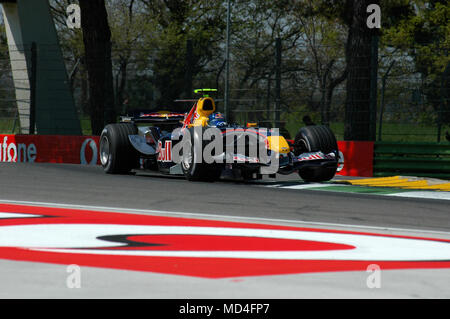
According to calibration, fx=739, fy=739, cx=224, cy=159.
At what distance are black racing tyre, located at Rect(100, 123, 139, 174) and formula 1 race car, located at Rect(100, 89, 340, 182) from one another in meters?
0.22

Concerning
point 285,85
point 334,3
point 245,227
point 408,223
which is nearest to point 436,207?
point 408,223

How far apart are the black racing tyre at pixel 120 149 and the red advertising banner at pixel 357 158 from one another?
3.52 m

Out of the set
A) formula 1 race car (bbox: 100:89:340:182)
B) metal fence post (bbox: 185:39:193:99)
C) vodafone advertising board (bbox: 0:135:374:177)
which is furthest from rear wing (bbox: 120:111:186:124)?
vodafone advertising board (bbox: 0:135:374:177)

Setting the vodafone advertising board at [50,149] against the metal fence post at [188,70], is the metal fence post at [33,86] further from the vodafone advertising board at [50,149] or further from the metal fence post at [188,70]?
the metal fence post at [188,70]

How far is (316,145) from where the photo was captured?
10.1m

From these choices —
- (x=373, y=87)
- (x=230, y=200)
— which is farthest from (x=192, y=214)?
(x=373, y=87)

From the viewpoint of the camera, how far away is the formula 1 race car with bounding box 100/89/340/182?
973cm

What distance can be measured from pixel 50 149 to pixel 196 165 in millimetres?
5608

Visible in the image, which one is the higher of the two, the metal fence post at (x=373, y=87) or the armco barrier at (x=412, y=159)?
the metal fence post at (x=373, y=87)

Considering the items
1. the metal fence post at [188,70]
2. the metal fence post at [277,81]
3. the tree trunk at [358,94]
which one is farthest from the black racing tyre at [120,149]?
the tree trunk at [358,94]

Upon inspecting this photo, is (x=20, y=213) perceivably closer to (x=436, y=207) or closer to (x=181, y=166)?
(x=181, y=166)

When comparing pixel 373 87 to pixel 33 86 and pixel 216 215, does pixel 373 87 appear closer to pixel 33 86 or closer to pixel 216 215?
pixel 216 215

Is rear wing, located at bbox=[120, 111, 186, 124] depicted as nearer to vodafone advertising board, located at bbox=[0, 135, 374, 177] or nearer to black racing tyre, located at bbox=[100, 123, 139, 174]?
black racing tyre, located at bbox=[100, 123, 139, 174]

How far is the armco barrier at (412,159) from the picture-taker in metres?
11.9
